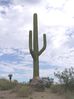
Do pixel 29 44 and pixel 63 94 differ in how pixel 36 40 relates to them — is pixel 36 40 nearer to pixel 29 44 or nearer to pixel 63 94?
pixel 29 44

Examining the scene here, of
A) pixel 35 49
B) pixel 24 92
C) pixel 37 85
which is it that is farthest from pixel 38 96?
pixel 35 49

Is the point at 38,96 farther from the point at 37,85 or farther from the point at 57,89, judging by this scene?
the point at 37,85

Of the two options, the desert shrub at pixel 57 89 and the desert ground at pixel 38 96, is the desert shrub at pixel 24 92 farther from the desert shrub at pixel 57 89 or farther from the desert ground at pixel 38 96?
the desert shrub at pixel 57 89

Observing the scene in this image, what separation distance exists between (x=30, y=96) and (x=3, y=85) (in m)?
6.51

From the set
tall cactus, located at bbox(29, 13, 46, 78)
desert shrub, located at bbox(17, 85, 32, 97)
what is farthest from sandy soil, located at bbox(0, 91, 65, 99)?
tall cactus, located at bbox(29, 13, 46, 78)

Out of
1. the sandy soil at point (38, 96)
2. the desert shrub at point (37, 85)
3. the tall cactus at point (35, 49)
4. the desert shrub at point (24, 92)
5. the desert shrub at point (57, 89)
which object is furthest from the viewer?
the tall cactus at point (35, 49)

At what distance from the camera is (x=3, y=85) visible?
29.1 metres

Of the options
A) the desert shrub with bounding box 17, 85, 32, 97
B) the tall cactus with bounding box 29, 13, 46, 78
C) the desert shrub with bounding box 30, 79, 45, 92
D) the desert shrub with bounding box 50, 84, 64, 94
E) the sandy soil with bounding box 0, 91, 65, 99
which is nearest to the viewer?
the sandy soil with bounding box 0, 91, 65, 99

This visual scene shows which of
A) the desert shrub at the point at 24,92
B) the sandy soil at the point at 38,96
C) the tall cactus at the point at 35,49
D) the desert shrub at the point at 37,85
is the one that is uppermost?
the tall cactus at the point at 35,49

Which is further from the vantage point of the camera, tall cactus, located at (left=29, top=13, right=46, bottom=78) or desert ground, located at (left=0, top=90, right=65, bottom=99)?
tall cactus, located at (left=29, top=13, right=46, bottom=78)

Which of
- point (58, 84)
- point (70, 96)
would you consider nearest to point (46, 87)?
point (58, 84)

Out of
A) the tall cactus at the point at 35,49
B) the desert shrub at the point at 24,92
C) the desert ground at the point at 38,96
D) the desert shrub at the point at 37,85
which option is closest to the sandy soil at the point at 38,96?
the desert ground at the point at 38,96

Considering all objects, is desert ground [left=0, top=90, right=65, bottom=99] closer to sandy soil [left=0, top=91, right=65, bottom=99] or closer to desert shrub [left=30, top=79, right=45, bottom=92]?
sandy soil [left=0, top=91, right=65, bottom=99]

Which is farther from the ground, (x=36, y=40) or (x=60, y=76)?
(x=36, y=40)
